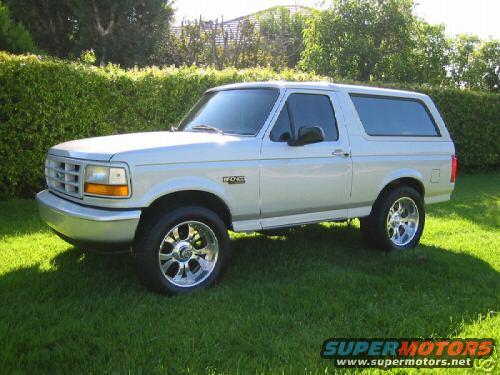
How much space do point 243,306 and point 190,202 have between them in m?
1.08

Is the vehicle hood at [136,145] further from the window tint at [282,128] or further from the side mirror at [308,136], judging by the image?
the side mirror at [308,136]

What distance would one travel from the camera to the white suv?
4.00 m

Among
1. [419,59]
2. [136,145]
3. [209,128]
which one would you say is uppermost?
[419,59]

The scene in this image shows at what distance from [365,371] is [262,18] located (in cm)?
2854

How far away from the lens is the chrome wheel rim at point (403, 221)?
5.99 m

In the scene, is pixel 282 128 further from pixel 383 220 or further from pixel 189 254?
pixel 383 220

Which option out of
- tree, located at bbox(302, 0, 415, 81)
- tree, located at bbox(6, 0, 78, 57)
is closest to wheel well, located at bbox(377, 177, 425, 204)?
tree, located at bbox(302, 0, 415, 81)

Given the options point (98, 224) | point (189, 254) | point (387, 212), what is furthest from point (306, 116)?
point (98, 224)

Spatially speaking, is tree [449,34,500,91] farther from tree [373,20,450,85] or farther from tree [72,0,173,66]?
tree [72,0,173,66]

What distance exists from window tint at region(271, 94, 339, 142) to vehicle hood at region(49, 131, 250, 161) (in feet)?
1.80

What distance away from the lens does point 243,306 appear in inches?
161

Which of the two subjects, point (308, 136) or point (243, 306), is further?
point (308, 136)

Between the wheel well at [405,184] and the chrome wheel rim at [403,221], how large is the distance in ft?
0.62

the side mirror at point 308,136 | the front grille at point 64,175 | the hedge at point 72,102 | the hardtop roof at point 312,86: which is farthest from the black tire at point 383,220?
the hedge at point 72,102
